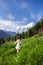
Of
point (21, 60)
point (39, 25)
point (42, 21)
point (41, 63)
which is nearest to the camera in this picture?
point (41, 63)

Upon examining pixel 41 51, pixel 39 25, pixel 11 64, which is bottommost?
pixel 11 64

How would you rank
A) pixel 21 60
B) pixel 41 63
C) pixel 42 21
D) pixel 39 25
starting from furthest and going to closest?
pixel 39 25 < pixel 42 21 < pixel 21 60 < pixel 41 63

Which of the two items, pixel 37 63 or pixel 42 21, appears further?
pixel 42 21

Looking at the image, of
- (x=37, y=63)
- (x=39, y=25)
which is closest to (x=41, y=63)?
(x=37, y=63)

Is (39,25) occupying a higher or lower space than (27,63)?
higher

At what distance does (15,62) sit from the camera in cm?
1210

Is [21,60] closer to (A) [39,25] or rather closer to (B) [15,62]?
(B) [15,62]

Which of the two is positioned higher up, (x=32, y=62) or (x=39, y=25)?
(x=39, y=25)

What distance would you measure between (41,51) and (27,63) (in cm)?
127

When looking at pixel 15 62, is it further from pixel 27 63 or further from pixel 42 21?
pixel 42 21

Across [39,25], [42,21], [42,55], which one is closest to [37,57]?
[42,55]

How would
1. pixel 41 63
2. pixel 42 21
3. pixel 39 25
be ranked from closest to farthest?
pixel 41 63 → pixel 42 21 → pixel 39 25

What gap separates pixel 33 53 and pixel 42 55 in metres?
0.69

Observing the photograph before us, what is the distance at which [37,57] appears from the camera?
11.6m
